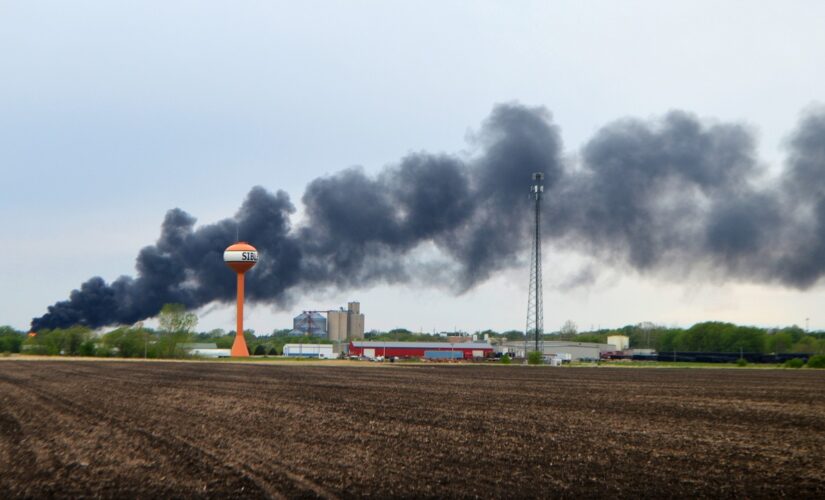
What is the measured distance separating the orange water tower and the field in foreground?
9656 cm

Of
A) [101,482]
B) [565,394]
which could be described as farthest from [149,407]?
[565,394]

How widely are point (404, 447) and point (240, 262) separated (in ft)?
379

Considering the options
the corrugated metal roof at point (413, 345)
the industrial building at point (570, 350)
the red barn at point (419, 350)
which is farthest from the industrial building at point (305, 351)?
the industrial building at point (570, 350)

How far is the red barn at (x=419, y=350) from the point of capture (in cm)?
16825

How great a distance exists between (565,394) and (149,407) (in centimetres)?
1935

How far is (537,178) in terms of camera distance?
107m

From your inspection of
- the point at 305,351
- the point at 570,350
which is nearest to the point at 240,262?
the point at 305,351

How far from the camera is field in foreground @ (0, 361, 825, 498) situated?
1498cm

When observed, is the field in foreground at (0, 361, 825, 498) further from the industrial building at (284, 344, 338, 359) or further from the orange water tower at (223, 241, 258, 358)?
the industrial building at (284, 344, 338, 359)

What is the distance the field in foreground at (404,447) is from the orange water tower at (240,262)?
317 feet

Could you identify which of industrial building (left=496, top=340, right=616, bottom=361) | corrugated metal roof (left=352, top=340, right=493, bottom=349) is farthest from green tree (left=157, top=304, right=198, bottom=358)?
industrial building (left=496, top=340, right=616, bottom=361)

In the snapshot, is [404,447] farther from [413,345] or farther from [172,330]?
[413,345]

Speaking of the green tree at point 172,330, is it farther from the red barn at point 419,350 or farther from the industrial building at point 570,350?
the industrial building at point 570,350

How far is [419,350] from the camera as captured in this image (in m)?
175
